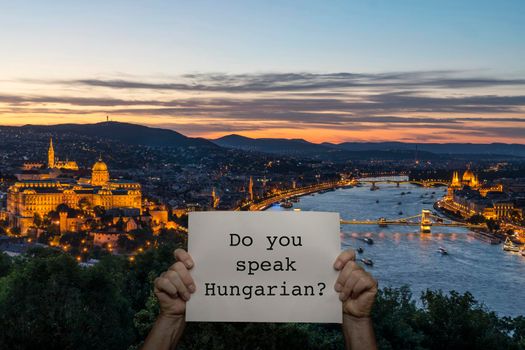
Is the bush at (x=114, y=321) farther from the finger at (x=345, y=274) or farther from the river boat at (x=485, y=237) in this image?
the river boat at (x=485, y=237)

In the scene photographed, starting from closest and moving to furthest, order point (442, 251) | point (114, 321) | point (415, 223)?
point (114, 321) → point (442, 251) → point (415, 223)

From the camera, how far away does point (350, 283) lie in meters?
0.98

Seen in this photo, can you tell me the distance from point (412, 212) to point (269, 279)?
28219mm

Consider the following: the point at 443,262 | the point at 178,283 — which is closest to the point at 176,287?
the point at 178,283

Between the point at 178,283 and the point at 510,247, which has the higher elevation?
the point at 178,283

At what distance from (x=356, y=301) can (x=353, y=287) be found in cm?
2

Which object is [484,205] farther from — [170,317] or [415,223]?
[170,317]

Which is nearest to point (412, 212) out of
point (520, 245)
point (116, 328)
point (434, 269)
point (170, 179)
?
point (520, 245)

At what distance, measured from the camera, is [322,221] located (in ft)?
3.29

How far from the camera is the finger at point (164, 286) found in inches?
38.5

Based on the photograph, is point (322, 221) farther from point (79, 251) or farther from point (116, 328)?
point (79, 251)

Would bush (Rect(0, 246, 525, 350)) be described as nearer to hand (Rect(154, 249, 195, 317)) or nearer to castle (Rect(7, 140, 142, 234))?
hand (Rect(154, 249, 195, 317))

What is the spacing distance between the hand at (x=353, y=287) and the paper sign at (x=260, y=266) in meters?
0.01

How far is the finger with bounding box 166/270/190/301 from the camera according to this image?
3.23 ft
